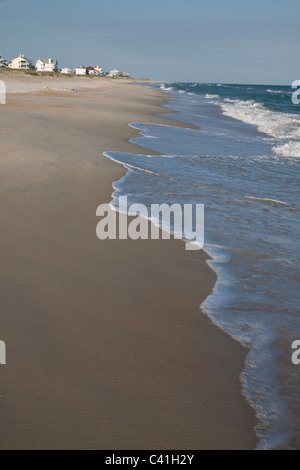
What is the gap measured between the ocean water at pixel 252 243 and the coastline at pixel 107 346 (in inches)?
6.0

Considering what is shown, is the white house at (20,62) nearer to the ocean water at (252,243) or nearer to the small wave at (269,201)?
the ocean water at (252,243)

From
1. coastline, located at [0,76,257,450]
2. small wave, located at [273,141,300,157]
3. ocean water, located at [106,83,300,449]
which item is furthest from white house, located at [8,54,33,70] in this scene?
coastline, located at [0,76,257,450]

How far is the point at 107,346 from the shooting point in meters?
2.96

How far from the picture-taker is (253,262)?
4512 millimetres

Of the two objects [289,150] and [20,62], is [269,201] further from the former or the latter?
[20,62]

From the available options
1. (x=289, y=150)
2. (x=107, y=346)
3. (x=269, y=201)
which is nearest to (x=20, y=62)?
(x=289, y=150)

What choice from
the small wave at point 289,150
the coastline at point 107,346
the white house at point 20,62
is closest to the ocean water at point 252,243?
the coastline at point 107,346

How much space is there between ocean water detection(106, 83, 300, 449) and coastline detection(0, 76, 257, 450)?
152mm

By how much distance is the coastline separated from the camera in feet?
7.55

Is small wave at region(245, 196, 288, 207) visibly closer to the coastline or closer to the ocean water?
the ocean water

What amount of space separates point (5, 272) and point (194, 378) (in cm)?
189

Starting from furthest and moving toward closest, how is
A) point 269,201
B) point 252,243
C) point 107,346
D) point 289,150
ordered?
point 289,150
point 269,201
point 252,243
point 107,346

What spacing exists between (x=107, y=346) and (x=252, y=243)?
257 cm
